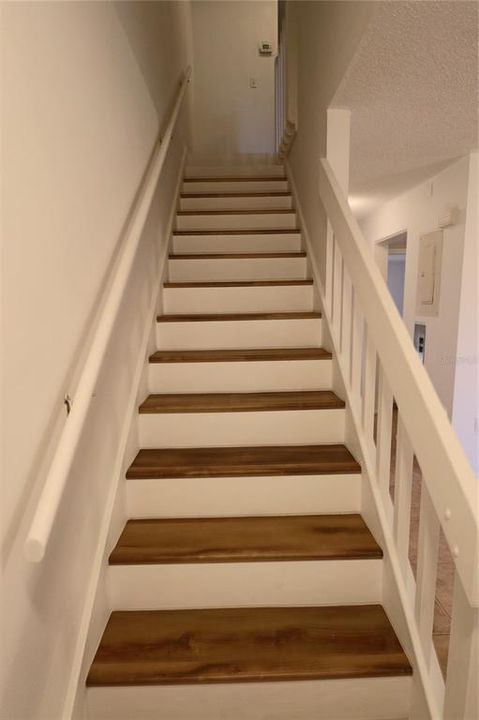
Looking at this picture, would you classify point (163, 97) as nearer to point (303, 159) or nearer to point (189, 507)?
point (303, 159)

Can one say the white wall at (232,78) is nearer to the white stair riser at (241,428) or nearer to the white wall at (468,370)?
the white wall at (468,370)

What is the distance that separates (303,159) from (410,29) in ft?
4.58

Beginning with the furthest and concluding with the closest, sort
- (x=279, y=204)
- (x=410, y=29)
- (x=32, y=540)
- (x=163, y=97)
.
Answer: (x=279, y=204) < (x=163, y=97) < (x=410, y=29) < (x=32, y=540)

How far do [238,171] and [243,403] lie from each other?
9.03 feet

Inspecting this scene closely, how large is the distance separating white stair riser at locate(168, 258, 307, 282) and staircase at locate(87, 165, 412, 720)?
0.13 m

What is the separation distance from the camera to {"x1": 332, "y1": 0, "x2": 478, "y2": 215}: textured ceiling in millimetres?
1243

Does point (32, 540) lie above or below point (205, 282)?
below

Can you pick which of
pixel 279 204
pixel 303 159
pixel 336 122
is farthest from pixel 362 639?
pixel 279 204

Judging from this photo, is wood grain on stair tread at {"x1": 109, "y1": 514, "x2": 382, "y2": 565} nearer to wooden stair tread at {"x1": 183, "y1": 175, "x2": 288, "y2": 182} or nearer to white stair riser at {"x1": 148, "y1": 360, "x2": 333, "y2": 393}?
white stair riser at {"x1": 148, "y1": 360, "x2": 333, "y2": 393}

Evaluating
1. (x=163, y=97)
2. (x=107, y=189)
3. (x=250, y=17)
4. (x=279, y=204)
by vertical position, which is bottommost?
(x=107, y=189)

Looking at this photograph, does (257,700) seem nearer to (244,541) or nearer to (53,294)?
(244,541)

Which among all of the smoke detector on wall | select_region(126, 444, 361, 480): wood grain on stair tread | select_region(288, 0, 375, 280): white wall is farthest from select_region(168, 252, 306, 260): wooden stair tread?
the smoke detector on wall

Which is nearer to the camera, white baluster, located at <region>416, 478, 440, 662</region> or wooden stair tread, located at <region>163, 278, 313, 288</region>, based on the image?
white baluster, located at <region>416, 478, 440, 662</region>

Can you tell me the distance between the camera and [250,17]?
4.74m
